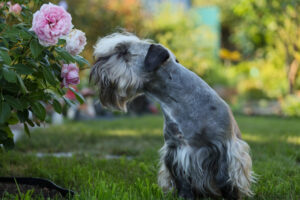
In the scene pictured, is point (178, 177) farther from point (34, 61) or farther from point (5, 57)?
point (5, 57)

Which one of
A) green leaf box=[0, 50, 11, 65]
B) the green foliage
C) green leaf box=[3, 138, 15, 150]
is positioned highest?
green leaf box=[0, 50, 11, 65]

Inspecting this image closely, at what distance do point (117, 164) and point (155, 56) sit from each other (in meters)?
1.72

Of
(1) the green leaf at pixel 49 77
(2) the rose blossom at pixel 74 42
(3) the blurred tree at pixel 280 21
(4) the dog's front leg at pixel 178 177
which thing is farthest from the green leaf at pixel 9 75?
(3) the blurred tree at pixel 280 21

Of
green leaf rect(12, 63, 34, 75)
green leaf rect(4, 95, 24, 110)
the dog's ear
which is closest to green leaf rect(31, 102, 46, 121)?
green leaf rect(4, 95, 24, 110)

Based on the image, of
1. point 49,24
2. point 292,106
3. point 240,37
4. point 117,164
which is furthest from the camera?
point 240,37

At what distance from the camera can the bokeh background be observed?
34.4 ft

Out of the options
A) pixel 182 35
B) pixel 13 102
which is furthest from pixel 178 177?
→ pixel 182 35

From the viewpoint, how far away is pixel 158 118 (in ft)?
33.9

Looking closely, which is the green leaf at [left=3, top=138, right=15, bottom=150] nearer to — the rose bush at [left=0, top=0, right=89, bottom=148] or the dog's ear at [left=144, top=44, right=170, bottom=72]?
the rose bush at [left=0, top=0, right=89, bottom=148]

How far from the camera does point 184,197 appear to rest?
2.78m

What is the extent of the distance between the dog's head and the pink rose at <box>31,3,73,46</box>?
50 centimetres

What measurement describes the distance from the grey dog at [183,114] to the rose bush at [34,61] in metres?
0.26

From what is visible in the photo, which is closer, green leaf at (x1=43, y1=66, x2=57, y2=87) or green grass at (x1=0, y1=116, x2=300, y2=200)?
green leaf at (x1=43, y1=66, x2=57, y2=87)

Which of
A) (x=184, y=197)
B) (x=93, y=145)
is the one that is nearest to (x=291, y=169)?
(x=184, y=197)
